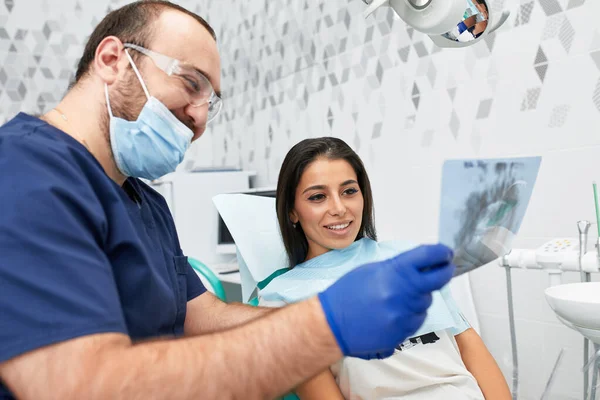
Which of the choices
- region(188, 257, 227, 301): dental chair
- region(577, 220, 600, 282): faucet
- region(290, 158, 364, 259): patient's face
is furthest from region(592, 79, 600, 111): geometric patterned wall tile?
region(188, 257, 227, 301): dental chair

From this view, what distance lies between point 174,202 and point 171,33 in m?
2.02

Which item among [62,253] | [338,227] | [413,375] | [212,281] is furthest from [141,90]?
[212,281]

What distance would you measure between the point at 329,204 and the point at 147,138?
0.76 metres

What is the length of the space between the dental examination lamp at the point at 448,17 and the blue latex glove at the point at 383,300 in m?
0.67

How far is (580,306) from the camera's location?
4.01ft

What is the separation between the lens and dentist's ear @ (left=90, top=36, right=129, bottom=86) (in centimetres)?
111

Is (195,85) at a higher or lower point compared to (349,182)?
higher

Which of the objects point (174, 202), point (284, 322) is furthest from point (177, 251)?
point (174, 202)

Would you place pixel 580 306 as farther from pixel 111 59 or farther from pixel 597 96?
pixel 111 59

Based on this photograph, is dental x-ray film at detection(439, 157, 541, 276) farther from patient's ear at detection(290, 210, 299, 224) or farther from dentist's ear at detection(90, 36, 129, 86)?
patient's ear at detection(290, 210, 299, 224)

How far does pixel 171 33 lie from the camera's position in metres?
1.14

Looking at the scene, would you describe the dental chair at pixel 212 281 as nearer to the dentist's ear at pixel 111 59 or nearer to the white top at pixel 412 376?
the white top at pixel 412 376

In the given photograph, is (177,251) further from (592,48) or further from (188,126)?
(592,48)

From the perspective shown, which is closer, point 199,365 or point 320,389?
point 199,365
